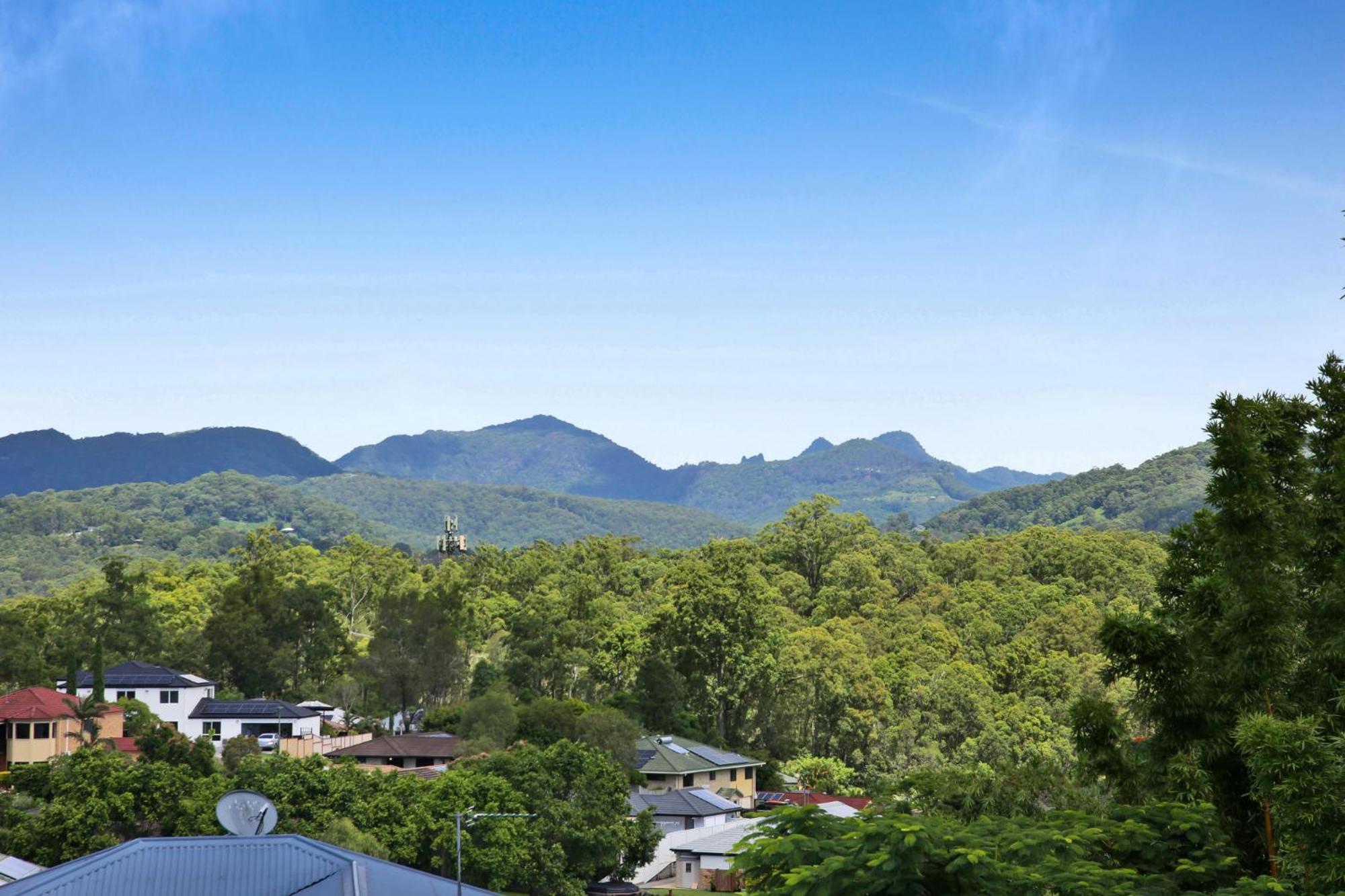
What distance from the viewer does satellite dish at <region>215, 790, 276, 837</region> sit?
14.3m

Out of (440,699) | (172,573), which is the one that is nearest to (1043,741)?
(440,699)

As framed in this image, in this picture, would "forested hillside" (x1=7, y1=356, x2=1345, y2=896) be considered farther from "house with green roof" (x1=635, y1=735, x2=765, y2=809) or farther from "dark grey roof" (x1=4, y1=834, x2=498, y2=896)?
"dark grey roof" (x1=4, y1=834, x2=498, y2=896)

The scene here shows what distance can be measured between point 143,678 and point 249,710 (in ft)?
17.1

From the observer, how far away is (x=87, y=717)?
1964 inches

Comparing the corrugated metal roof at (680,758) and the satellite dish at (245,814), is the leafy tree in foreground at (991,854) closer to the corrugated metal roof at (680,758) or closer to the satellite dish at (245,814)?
the satellite dish at (245,814)

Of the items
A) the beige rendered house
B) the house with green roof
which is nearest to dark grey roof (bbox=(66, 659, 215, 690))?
the beige rendered house

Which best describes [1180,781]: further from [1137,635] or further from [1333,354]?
[1333,354]

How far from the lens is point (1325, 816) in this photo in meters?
11.1

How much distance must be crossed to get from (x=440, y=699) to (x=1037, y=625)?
31.7 metres

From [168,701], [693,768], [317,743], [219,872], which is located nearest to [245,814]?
[219,872]

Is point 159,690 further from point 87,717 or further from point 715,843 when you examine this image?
point 715,843

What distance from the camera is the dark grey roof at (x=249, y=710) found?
59969 millimetres

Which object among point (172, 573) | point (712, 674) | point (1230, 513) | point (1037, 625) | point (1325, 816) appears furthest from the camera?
point (172, 573)

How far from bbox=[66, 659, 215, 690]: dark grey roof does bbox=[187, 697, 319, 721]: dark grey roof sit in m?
1.14
